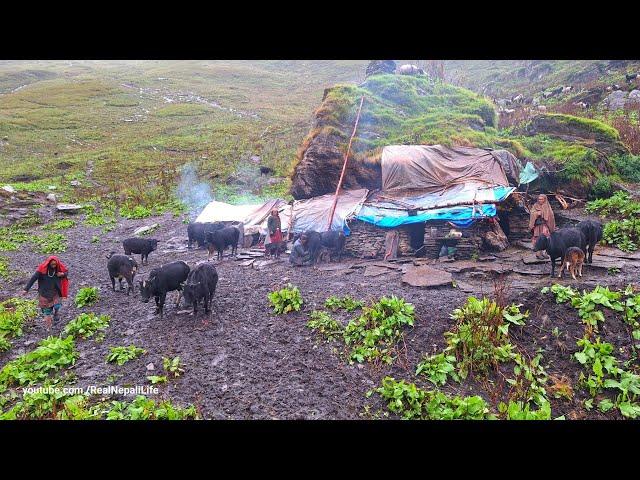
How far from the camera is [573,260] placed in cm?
933

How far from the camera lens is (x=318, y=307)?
30.6ft

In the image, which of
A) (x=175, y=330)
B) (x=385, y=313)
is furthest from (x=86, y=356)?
(x=385, y=313)

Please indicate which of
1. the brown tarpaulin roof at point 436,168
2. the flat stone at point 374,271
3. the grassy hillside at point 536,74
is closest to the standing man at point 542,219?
the brown tarpaulin roof at point 436,168

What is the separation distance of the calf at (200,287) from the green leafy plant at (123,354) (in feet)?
5.31

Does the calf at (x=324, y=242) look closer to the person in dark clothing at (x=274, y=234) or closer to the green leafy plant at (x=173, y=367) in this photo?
the person in dark clothing at (x=274, y=234)

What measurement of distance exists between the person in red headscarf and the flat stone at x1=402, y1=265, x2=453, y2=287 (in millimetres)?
8151

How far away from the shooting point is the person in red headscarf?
8.66 metres

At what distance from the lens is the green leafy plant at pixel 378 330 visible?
7406mm

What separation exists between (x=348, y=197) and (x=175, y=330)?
9153mm

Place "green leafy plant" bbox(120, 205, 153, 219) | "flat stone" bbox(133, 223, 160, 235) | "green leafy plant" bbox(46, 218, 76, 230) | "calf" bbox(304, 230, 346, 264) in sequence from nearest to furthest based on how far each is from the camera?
"calf" bbox(304, 230, 346, 264)
"flat stone" bbox(133, 223, 160, 235)
"green leafy plant" bbox(46, 218, 76, 230)
"green leafy plant" bbox(120, 205, 153, 219)

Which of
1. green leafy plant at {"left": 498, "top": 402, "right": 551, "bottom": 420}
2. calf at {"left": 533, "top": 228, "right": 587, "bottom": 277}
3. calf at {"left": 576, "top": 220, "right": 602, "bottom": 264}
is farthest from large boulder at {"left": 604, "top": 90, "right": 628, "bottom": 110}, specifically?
green leafy plant at {"left": 498, "top": 402, "right": 551, "bottom": 420}

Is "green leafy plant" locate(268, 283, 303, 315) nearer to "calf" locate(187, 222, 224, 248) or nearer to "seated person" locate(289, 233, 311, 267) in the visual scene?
"seated person" locate(289, 233, 311, 267)

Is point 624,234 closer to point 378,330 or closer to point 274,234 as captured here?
point 378,330

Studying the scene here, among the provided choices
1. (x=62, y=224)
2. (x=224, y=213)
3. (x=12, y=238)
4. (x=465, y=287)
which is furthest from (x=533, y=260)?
(x=62, y=224)
